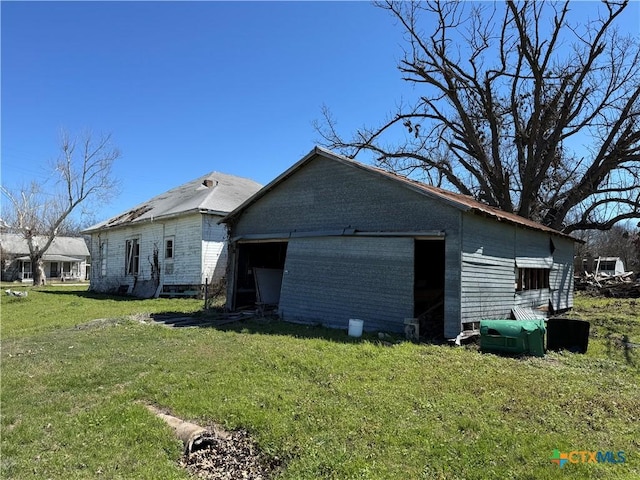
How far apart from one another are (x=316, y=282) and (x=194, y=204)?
35.1 feet

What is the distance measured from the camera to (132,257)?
83.1 feet

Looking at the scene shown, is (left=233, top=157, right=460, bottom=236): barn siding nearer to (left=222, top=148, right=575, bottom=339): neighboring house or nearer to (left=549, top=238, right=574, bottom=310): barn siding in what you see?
(left=222, top=148, right=575, bottom=339): neighboring house


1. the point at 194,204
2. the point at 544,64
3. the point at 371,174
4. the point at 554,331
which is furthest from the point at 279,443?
the point at 544,64

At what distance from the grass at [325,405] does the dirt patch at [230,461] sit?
0.39 feet

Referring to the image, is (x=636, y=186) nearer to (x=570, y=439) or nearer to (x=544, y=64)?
(x=544, y=64)

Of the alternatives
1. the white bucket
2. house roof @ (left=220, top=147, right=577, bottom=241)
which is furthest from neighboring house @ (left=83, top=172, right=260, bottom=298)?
the white bucket

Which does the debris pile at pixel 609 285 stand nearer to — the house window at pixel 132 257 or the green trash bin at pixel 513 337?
the green trash bin at pixel 513 337

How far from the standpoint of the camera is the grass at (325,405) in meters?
4.11

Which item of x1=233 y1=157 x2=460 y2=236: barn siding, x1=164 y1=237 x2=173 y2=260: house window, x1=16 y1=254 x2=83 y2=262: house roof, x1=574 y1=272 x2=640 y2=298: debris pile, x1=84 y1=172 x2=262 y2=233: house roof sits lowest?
x1=574 y1=272 x2=640 y2=298: debris pile

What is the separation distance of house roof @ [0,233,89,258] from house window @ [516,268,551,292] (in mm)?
51357

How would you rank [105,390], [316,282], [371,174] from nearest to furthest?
1. [105,390]
2. [371,174]
3. [316,282]

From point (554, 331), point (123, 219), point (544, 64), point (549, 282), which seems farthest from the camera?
point (123, 219)

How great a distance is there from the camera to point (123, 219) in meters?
26.8

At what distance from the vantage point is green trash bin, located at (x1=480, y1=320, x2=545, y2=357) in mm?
8658
